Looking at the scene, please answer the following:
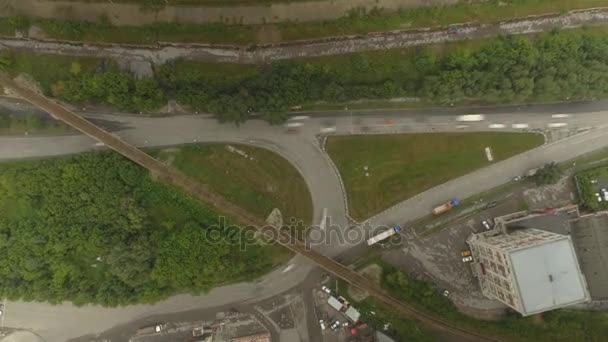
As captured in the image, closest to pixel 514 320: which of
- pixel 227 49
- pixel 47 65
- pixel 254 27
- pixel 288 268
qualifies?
pixel 288 268

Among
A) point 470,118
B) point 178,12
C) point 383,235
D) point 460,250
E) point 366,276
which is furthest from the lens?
point 470,118

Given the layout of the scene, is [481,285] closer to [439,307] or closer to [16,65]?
[439,307]

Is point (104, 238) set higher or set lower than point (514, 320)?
higher

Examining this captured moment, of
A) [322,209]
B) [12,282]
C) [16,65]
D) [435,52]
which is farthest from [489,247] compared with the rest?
[16,65]

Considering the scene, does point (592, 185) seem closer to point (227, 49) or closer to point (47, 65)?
point (227, 49)

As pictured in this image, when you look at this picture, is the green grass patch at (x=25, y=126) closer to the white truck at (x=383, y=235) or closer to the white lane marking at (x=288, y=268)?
the white lane marking at (x=288, y=268)

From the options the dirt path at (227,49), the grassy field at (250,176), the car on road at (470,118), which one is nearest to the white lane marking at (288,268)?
the grassy field at (250,176)
